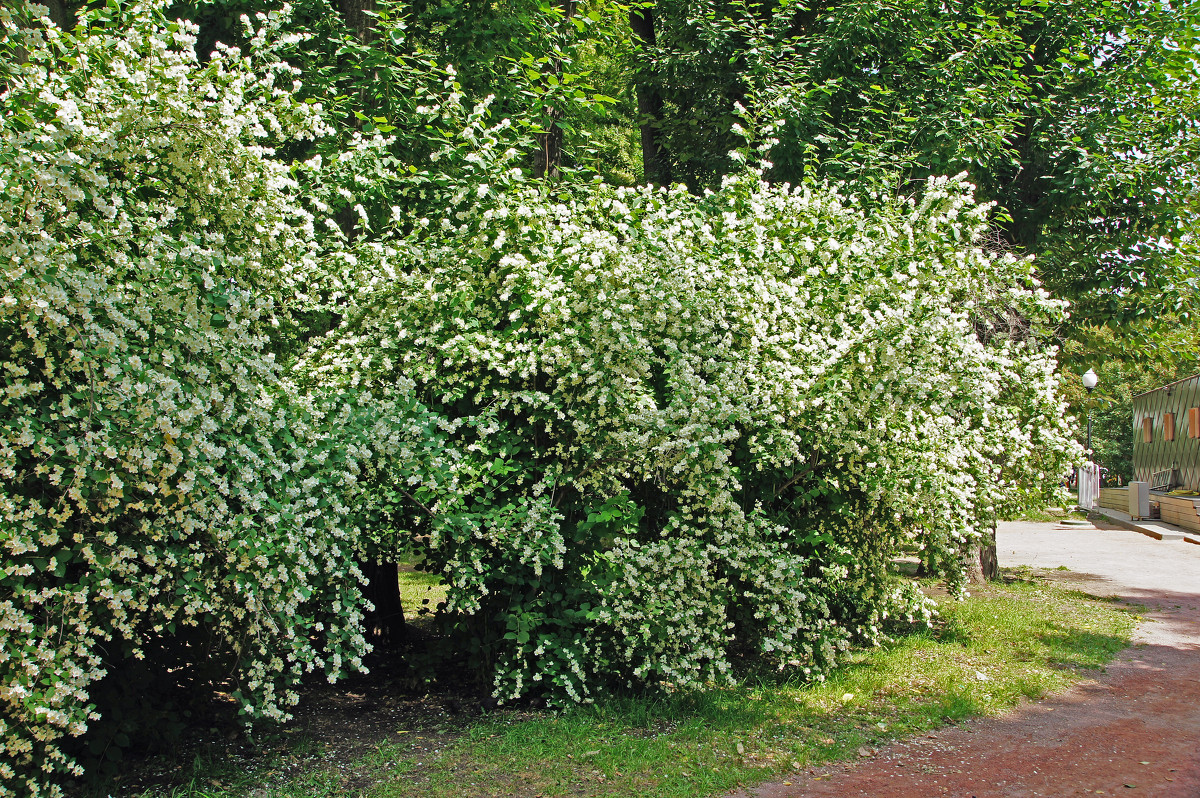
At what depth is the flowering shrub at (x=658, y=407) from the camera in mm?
5344

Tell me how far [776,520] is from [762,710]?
131 cm

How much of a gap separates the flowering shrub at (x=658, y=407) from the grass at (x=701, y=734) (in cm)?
31

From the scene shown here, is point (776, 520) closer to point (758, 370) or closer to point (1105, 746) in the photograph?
point (758, 370)

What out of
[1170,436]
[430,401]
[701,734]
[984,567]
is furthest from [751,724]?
[1170,436]

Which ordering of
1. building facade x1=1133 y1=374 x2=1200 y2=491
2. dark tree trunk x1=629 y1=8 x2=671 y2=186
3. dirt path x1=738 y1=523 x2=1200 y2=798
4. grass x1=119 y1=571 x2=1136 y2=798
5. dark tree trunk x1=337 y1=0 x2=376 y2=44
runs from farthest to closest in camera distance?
building facade x1=1133 y1=374 x2=1200 y2=491
dark tree trunk x1=629 y1=8 x2=671 y2=186
dark tree trunk x1=337 y1=0 x2=376 y2=44
dirt path x1=738 y1=523 x2=1200 y2=798
grass x1=119 y1=571 x2=1136 y2=798

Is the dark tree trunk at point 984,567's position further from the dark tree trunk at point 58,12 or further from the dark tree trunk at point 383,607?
the dark tree trunk at point 58,12

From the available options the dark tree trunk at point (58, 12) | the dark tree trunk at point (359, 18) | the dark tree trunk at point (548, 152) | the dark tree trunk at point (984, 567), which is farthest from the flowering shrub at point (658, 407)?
the dark tree trunk at point (984, 567)

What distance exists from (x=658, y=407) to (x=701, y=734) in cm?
210

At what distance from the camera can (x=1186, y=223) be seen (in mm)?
11508

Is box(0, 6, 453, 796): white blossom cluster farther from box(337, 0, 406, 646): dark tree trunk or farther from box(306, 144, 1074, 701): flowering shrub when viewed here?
box(337, 0, 406, 646): dark tree trunk

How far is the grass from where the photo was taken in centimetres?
445

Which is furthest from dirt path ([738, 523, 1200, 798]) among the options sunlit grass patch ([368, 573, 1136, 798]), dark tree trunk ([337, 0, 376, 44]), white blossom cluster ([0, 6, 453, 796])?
dark tree trunk ([337, 0, 376, 44])

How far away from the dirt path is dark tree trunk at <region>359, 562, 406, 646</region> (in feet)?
12.0

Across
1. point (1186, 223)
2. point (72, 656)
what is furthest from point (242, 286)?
point (1186, 223)
